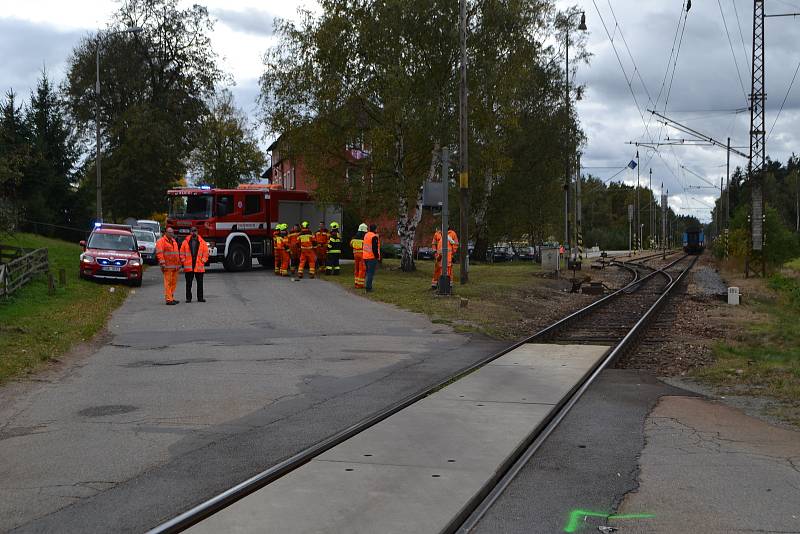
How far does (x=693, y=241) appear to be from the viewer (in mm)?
92688

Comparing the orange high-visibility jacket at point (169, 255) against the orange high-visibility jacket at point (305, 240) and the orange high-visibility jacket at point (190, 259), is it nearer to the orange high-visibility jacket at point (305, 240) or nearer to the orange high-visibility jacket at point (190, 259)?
the orange high-visibility jacket at point (190, 259)

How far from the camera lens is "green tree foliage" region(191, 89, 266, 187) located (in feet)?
253

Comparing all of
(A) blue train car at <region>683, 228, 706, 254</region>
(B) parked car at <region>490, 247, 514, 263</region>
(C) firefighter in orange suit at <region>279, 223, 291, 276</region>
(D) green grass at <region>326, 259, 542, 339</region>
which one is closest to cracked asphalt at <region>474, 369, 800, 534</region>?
(D) green grass at <region>326, 259, 542, 339</region>

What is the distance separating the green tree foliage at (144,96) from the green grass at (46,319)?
2248 cm

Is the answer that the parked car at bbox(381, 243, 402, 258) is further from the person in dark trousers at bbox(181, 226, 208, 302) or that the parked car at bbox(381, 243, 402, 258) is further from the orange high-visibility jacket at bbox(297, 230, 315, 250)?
the person in dark trousers at bbox(181, 226, 208, 302)

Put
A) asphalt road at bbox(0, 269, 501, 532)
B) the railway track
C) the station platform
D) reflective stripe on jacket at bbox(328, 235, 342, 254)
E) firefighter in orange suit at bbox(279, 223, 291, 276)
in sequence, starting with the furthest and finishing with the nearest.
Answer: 1. firefighter in orange suit at bbox(279, 223, 291, 276)
2. reflective stripe on jacket at bbox(328, 235, 342, 254)
3. asphalt road at bbox(0, 269, 501, 532)
4. the railway track
5. the station platform

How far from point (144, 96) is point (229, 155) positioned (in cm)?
2694

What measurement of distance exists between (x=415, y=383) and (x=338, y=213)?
2516cm

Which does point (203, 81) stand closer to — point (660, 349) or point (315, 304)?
point (315, 304)

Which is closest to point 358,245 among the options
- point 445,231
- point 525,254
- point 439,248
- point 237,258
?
point 439,248

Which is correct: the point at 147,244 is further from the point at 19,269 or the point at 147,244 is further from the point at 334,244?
the point at 19,269

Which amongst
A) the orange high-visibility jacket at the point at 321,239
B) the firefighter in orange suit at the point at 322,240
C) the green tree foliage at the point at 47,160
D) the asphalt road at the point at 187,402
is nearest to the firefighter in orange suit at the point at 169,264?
the asphalt road at the point at 187,402

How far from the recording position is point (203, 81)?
2078 inches

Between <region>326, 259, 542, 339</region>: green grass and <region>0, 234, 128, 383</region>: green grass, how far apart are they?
6.42 meters
